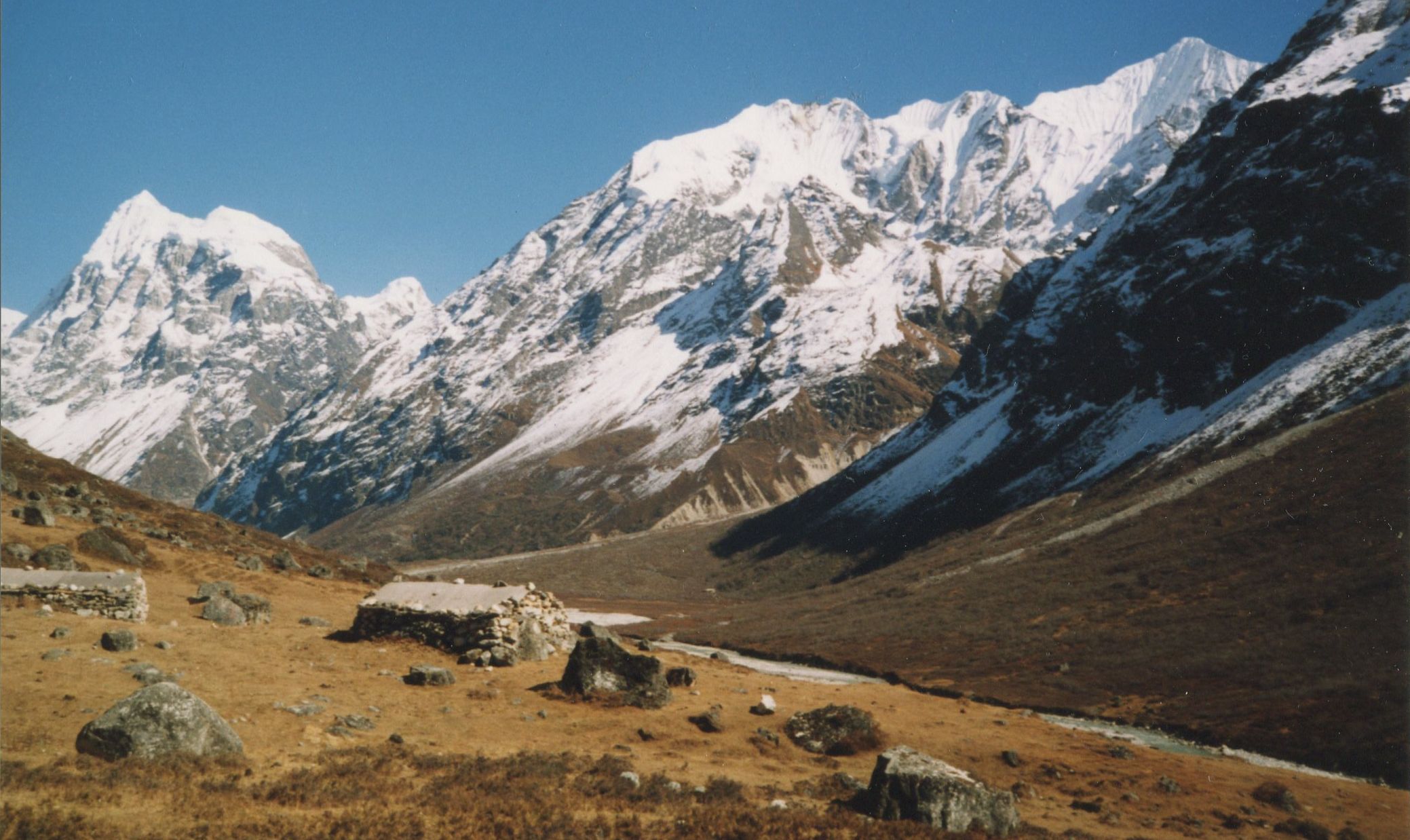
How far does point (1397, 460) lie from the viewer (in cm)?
8144

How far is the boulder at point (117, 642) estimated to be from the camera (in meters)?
23.1

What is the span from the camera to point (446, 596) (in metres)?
32.5

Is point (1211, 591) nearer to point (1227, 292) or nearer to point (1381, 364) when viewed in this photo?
point (1381, 364)

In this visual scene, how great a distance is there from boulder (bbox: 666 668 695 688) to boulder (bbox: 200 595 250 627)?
17659 millimetres

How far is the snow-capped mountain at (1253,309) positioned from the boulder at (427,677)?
12338cm

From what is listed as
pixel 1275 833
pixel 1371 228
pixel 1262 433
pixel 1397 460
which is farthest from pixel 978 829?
pixel 1371 228

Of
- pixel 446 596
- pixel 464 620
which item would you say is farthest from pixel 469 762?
pixel 446 596

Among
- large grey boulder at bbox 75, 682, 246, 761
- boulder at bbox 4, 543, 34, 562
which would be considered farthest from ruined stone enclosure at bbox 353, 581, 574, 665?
boulder at bbox 4, 543, 34, 562

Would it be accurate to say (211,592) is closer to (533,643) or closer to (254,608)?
(254,608)

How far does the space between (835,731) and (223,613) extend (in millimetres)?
24626

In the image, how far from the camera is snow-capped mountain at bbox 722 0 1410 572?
121125 millimetres

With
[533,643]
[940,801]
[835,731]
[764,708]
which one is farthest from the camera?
[533,643]

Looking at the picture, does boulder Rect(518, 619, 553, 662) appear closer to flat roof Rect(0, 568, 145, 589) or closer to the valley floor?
the valley floor

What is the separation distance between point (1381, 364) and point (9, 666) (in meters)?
142
